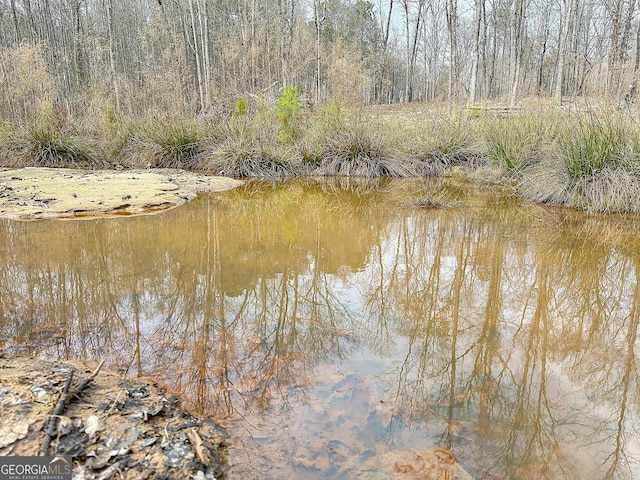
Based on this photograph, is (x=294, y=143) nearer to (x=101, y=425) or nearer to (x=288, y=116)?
(x=288, y=116)

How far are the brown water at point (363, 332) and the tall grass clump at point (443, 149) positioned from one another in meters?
4.25

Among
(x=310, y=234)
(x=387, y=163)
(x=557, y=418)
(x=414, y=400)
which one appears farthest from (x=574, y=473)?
(x=387, y=163)

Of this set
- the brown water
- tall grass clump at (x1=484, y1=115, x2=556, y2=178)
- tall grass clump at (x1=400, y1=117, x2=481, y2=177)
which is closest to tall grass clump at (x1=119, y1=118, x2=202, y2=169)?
tall grass clump at (x1=400, y1=117, x2=481, y2=177)

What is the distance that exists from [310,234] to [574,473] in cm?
307

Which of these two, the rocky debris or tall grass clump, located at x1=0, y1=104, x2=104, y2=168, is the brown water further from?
tall grass clump, located at x1=0, y1=104, x2=104, y2=168

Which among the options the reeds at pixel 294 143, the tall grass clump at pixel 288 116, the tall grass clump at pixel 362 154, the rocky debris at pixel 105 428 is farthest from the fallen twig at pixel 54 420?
the tall grass clump at pixel 288 116

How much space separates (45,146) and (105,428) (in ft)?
27.8

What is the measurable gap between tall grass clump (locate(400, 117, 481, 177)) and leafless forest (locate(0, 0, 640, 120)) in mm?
1643

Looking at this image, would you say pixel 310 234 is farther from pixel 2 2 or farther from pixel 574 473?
pixel 2 2

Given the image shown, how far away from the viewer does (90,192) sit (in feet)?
17.9

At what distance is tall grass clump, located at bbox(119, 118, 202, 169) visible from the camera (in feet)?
28.4

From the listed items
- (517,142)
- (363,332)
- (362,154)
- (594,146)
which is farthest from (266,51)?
(363,332)

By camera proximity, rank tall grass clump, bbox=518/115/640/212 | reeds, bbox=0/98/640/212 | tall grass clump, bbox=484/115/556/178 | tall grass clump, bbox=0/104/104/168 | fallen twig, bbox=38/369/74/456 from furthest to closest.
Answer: tall grass clump, bbox=0/104/104/168, reeds, bbox=0/98/640/212, tall grass clump, bbox=484/115/556/178, tall grass clump, bbox=518/115/640/212, fallen twig, bbox=38/369/74/456

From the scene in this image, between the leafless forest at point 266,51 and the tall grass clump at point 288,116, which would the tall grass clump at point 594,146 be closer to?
the leafless forest at point 266,51
